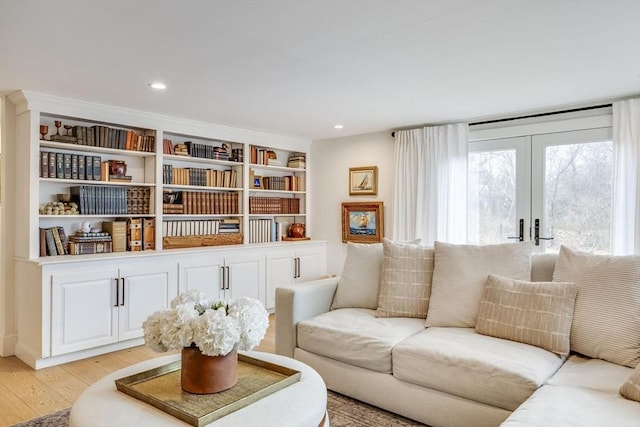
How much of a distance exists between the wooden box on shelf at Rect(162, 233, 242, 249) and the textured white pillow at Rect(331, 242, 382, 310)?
6.47 ft

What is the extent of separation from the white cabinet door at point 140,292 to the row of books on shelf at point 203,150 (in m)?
1.23

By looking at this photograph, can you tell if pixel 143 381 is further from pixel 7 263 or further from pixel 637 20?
pixel 637 20

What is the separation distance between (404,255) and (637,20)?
6.12 ft

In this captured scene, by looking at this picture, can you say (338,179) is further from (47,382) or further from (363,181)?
(47,382)

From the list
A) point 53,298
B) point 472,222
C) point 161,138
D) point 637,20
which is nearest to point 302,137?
point 161,138

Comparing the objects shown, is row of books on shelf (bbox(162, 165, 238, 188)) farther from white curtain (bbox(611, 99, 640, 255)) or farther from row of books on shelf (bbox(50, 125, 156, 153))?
white curtain (bbox(611, 99, 640, 255))

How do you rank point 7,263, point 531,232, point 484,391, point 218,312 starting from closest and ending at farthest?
point 218,312
point 484,391
point 7,263
point 531,232

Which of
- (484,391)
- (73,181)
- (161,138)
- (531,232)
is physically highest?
(161,138)

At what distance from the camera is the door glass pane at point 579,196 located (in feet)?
12.5

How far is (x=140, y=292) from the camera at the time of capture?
3.84 metres

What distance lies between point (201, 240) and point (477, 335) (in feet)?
10.3

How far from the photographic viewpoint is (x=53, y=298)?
3299 mm

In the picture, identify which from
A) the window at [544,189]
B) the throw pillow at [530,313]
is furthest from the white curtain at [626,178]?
the throw pillow at [530,313]

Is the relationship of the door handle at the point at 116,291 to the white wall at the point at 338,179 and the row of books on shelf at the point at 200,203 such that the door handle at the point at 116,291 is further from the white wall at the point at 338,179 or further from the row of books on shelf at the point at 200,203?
the white wall at the point at 338,179
